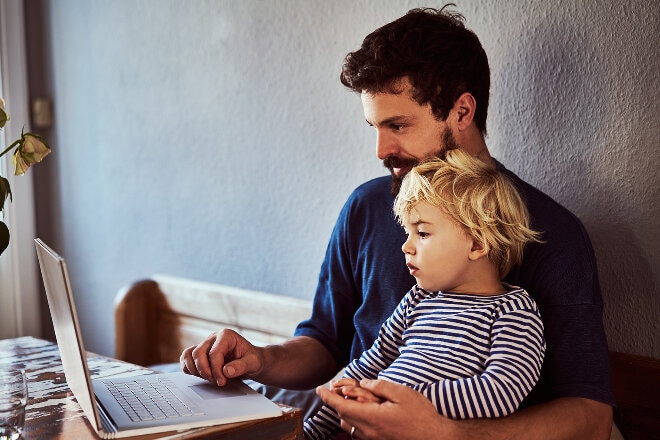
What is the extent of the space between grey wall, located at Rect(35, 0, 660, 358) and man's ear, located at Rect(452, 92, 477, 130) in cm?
16

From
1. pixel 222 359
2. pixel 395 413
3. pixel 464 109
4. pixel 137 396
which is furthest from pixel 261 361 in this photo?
pixel 464 109

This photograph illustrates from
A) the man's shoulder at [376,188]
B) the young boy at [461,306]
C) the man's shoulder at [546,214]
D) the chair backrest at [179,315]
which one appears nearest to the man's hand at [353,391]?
the young boy at [461,306]

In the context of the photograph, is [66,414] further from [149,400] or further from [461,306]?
[461,306]

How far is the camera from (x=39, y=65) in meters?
2.96

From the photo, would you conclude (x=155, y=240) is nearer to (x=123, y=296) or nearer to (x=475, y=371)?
(x=123, y=296)

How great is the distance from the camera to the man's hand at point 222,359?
1311mm

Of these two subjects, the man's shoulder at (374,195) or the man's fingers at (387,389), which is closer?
the man's fingers at (387,389)

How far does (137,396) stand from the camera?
3.99 ft

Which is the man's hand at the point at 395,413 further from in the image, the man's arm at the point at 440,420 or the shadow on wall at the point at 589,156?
the shadow on wall at the point at 589,156

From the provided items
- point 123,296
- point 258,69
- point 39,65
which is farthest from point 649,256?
point 39,65

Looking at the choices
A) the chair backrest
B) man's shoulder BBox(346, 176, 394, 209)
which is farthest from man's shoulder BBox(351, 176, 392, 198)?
the chair backrest

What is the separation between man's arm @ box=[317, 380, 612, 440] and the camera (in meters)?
1.13

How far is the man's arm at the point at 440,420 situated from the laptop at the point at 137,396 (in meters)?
0.13

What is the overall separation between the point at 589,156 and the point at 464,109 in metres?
0.27
